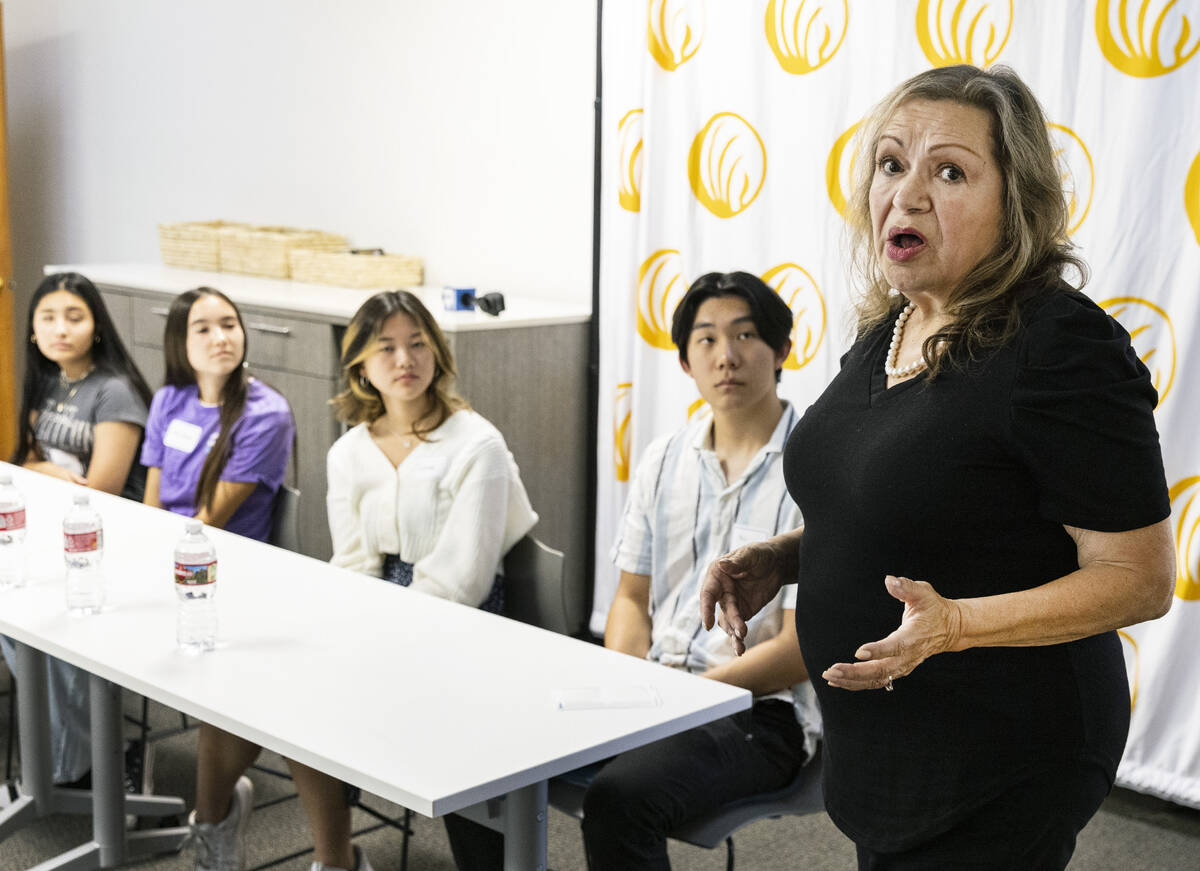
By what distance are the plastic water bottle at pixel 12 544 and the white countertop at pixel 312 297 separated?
1.50m

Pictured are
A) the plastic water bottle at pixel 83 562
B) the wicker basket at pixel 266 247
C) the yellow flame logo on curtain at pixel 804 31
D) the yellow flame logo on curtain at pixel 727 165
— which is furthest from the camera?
the wicker basket at pixel 266 247

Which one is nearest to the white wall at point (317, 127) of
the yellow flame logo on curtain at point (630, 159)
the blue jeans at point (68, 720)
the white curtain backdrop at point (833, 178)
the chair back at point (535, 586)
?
the yellow flame logo on curtain at point (630, 159)

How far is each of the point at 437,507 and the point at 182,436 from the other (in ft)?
3.11

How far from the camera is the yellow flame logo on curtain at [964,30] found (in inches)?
122

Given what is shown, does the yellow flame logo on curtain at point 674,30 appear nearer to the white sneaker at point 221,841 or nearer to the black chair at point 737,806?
the black chair at point 737,806

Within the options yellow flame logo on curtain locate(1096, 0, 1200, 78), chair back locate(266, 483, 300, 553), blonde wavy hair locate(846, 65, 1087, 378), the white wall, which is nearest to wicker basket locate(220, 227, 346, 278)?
the white wall

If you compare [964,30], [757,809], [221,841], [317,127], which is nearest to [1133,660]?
[757,809]

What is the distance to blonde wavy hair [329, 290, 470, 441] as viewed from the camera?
2949 millimetres

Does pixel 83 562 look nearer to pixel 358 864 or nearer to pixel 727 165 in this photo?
pixel 358 864

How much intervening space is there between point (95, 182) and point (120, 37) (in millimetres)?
696

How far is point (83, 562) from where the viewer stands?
7.66 ft

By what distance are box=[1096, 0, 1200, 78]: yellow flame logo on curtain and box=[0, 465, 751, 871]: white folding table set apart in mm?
1815

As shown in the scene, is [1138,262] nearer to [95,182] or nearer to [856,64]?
[856,64]

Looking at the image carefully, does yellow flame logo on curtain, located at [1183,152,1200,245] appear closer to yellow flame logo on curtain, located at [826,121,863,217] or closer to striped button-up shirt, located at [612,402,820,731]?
yellow flame logo on curtain, located at [826,121,863,217]
